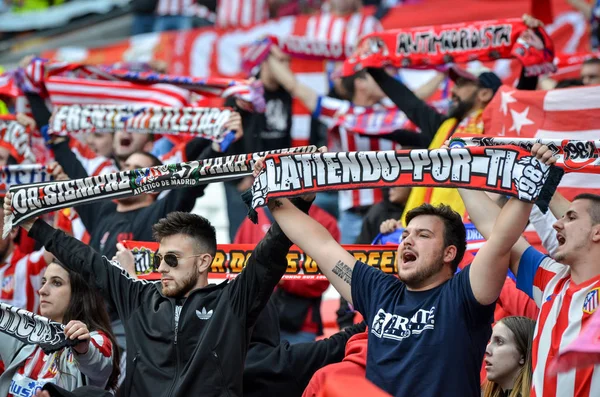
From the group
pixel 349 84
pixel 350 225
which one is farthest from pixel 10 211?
pixel 349 84

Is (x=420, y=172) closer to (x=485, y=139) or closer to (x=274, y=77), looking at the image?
(x=485, y=139)

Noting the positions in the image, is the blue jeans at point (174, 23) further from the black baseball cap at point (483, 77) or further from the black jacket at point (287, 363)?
the black jacket at point (287, 363)

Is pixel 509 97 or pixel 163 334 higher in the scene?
pixel 509 97

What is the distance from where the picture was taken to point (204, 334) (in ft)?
15.5

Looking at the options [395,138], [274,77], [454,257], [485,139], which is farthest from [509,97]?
[274,77]

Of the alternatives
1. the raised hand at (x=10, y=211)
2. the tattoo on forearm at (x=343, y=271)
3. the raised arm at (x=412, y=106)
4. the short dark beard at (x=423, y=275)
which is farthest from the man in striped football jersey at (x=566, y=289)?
the raised arm at (x=412, y=106)

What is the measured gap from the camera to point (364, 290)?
15.5 ft

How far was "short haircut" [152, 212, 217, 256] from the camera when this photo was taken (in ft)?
16.6

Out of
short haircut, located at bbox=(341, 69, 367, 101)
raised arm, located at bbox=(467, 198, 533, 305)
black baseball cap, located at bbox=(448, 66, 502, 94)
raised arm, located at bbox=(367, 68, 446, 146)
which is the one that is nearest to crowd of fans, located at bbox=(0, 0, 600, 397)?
raised arm, located at bbox=(467, 198, 533, 305)

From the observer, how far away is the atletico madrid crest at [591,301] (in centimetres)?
412

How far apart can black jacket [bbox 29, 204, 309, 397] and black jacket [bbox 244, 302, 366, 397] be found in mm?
457

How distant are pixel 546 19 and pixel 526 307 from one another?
4583 mm

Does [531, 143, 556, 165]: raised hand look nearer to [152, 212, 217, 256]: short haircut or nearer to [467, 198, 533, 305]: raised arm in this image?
[467, 198, 533, 305]: raised arm

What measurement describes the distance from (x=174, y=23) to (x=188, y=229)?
31.3 ft
